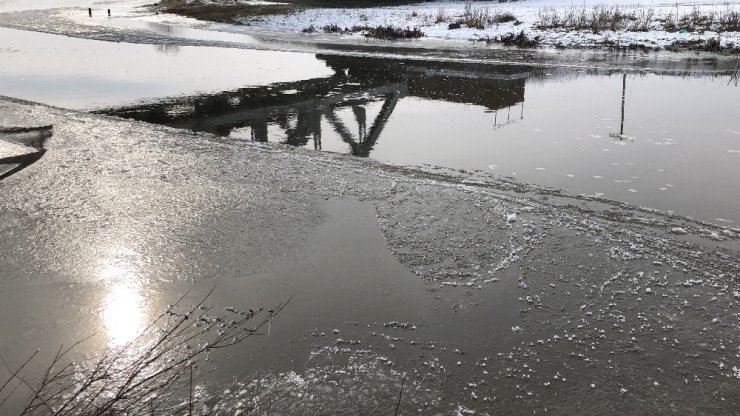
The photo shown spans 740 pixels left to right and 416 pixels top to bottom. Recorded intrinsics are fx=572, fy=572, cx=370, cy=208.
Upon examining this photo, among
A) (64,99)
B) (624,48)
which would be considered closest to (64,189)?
(64,99)

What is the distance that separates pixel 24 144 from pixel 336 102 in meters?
5.88

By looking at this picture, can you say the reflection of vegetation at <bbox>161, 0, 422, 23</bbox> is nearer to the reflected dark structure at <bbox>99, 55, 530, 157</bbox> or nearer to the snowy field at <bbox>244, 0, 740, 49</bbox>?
the snowy field at <bbox>244, 0, 740, 49</bbox>

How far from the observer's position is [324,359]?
→ 3.90 meters

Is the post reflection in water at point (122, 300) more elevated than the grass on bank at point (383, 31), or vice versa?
the grass on bank at point (383, 31)

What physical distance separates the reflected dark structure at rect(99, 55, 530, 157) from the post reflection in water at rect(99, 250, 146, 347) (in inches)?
163

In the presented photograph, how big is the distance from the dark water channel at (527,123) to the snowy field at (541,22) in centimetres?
756

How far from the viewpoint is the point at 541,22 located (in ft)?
84.4

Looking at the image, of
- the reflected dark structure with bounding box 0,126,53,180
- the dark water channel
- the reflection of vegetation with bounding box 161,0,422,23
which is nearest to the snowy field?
the reflection of vegetation with bounding box 161,0,422,23

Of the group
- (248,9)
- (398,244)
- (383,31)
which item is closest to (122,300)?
(398,244)

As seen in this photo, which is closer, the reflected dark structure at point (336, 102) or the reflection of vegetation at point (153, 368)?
the reflection of vegetation at point (153, 368)

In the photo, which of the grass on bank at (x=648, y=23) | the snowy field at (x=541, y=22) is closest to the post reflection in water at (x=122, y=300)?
the snowy field at (x=541, y=22)

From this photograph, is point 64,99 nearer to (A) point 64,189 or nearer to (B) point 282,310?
(A) point 64,189

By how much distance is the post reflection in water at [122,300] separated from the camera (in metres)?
4.18

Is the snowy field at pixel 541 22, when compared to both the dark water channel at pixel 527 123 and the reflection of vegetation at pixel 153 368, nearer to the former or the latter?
the dark water channel at pixel 527 123
